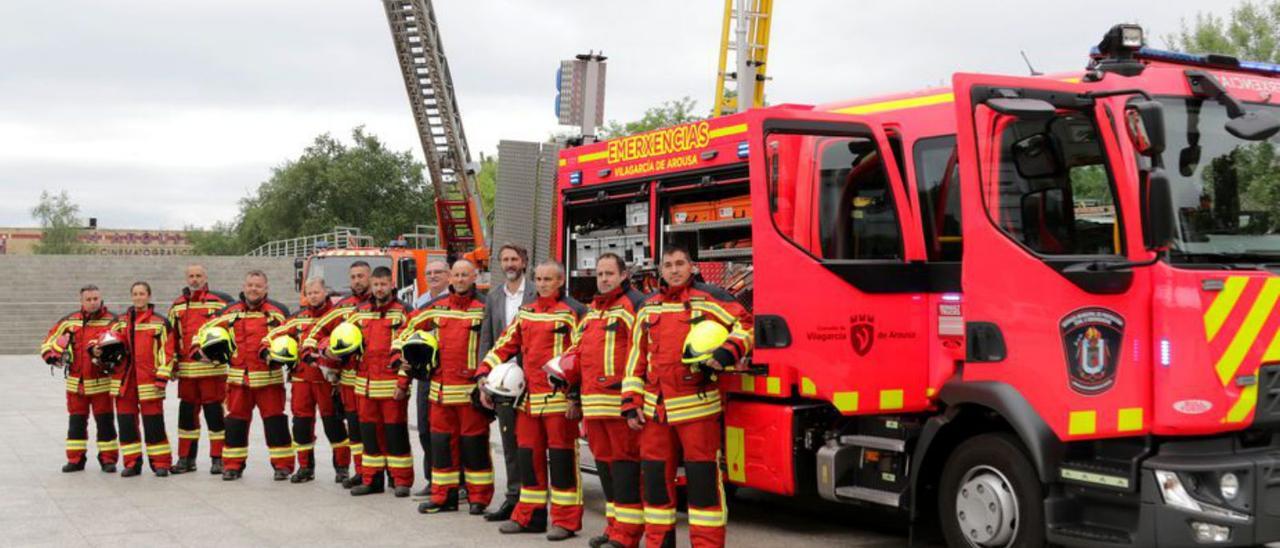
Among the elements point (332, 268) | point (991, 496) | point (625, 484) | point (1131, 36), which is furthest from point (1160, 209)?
point (332, 268)

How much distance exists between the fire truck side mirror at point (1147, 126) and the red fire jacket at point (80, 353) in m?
8.79

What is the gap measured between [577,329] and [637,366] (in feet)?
3.44

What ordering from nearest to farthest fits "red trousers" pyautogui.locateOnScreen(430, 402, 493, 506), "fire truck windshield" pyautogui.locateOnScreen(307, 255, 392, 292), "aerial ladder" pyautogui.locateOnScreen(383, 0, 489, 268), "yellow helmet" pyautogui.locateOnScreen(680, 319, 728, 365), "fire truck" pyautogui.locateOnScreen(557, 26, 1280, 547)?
"fire truck" pyautogui.locateOnScreen(557, 26, 1280, 547) → "yellow helmet" pyautogui.locateOnScreen(680, 319, 728, 365) → "red trousers" pyautogui.locateOnScreen(430, 402, 493, 506) → "fire truck windshield" pyautogui.locateOnScreen(307, 255, 392, 292) → "aerial ladder" pyautogui.locateOnScreen(383, 0, 489, 268)

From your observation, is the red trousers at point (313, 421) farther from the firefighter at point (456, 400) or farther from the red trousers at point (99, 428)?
the red trousers at point (99, 428)

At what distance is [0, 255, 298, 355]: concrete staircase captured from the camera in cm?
3800

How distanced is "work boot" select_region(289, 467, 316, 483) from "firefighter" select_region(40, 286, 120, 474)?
1.90 metres

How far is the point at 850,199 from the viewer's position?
7.61 m

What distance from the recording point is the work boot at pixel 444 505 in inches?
356

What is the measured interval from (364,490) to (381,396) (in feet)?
2.63

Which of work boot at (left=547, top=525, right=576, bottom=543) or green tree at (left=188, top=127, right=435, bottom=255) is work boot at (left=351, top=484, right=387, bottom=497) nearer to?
work boot at (left=547, top=525, right=576, bottom=543)

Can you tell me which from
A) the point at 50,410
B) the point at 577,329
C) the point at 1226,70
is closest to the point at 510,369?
the point at 577,329

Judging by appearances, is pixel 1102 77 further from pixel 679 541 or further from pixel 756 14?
pixel 756 14

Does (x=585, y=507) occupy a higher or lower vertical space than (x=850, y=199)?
lower

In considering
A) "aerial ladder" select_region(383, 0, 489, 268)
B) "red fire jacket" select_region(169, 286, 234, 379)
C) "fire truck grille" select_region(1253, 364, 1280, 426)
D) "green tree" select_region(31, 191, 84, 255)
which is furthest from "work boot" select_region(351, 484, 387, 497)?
"green tree" select_region(31, 191, 84, 255)
